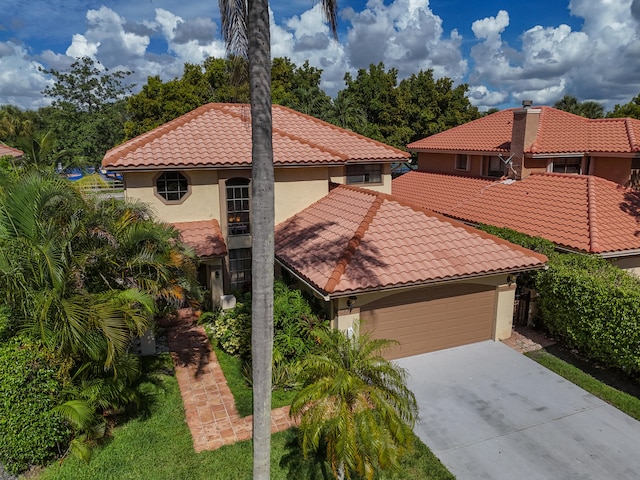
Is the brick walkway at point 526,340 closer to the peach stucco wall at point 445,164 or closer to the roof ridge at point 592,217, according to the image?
the roof ridge at point 592,217

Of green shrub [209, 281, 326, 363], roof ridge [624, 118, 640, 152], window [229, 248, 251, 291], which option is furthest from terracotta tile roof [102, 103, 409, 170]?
roof ridge [624, 118, 640, 152]

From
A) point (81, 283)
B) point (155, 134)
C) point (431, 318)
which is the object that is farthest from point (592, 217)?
point (155, 134)

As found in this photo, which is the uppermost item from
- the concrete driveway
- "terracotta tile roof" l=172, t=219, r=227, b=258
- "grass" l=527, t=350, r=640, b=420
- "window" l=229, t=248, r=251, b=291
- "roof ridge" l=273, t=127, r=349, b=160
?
"roof ridge" l=273, t=127, r=349, b=160

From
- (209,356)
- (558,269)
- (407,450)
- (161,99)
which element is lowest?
(209,356)

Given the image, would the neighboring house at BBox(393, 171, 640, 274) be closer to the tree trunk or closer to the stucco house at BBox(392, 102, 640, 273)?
the stucco house at BBox(392, 102, 640, 273)

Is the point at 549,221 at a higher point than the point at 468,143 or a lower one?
lower

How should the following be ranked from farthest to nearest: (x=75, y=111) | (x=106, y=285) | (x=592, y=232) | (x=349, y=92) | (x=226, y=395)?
1. (x=75, y=111)
2. (x=349, y=92)
3. (x=592, y=232)
4. (x=226, y=395)
5. (x=106, y=285)

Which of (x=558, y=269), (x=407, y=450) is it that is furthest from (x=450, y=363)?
(x=407, y=450)

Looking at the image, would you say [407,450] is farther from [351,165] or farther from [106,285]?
[351,165]
